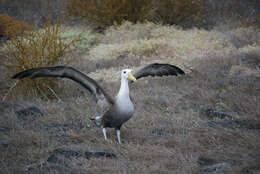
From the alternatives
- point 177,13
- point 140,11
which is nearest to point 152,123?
point 140,11

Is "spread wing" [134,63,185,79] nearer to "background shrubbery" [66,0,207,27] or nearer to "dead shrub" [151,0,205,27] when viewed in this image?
"background shrubbery" [66,0,207,27]

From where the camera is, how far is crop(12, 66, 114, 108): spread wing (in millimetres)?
3402

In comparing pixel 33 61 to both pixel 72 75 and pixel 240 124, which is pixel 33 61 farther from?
pixel 240 124

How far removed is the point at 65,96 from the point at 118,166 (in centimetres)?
314

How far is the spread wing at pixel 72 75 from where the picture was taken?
3.40 metres

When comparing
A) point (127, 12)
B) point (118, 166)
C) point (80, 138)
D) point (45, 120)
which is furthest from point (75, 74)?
point (127, 12)

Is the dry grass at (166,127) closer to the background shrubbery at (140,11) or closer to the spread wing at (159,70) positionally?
the spread wing at (159,70)

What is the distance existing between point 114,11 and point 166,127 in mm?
9103

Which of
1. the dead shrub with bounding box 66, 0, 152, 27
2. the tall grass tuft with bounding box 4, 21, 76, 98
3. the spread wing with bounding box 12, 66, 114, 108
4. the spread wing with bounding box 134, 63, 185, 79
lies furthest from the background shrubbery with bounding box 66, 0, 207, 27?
the spread wing with bounding box 12, 66, 114, 108

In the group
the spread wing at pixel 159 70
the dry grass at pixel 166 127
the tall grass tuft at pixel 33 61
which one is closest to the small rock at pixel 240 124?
the dry grass at pixel 166 127

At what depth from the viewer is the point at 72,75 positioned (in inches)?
137

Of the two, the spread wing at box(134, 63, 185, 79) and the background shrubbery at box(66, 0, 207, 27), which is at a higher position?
the background shrubbery at box(66, 0, 207, 27)

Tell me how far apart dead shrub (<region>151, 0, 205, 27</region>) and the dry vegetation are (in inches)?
188

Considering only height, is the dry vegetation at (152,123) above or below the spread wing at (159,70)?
below
